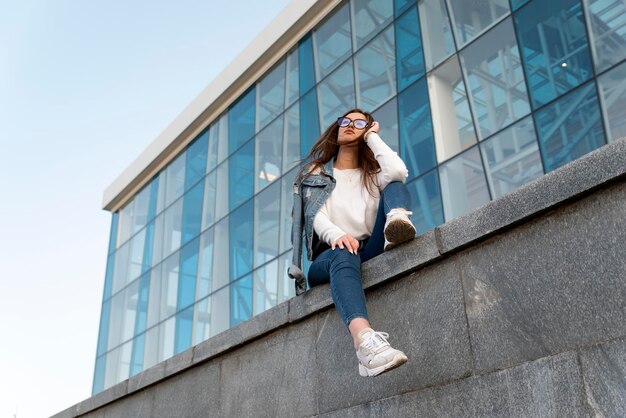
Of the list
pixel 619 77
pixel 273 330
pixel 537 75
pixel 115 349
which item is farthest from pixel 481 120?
pixel 115 349

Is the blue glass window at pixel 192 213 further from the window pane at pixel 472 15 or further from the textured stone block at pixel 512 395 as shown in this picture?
the textured stone block at pixel 512 395

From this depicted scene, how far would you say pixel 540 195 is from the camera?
3.20 m

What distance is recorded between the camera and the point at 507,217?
3.34m

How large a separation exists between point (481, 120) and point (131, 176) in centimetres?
1622

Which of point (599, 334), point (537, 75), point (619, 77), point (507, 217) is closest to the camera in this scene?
point (599, 334)

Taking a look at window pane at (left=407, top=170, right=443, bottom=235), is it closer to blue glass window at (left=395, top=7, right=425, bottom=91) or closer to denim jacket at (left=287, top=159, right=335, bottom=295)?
blue glass window at (left=395, top=7, right=425, bottom=91)

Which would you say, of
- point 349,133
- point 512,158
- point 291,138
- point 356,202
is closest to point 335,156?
point 349,133

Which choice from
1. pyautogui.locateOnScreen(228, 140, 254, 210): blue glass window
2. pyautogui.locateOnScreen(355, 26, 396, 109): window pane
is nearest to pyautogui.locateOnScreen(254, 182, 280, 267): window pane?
pyautogui.locateOnScreen(228, 140, 254, 210): blue glass window

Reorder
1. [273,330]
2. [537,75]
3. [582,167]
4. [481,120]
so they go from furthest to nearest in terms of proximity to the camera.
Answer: [481,120], [537,75], [273,330], [582,167]

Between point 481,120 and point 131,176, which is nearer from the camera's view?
point 481,120

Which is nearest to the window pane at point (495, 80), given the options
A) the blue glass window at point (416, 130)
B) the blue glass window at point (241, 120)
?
the blue glass window at point (416, 130)

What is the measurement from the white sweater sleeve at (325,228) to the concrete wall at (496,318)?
267mm

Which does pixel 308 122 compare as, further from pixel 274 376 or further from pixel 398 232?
pixel 398 232

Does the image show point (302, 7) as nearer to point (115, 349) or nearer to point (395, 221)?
point (115, 349)
